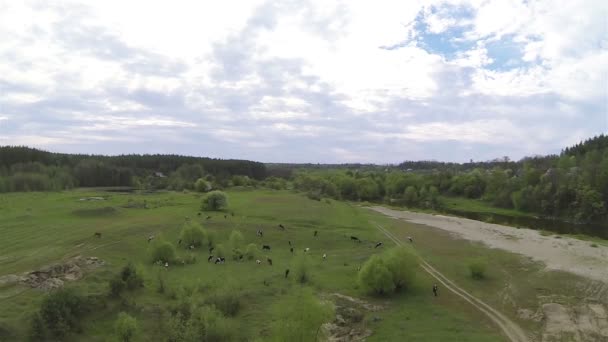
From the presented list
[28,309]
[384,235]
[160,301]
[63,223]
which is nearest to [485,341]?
[160,301]

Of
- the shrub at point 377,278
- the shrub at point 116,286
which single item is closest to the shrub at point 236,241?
the shrub at point 116,286

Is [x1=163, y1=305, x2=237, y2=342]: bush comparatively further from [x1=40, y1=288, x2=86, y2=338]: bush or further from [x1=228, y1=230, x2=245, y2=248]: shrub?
[x1=228, y1=230, x2=245, y2=248]: shrub

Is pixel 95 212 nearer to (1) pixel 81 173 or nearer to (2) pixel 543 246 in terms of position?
(2) pixel 543 246

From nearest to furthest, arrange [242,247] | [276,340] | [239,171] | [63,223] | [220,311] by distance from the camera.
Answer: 1. [276,340]
2. [220,311]
3. [242,247]
4. [63,223]
5. [239,171]

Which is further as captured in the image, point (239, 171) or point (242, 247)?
point (239, 171)

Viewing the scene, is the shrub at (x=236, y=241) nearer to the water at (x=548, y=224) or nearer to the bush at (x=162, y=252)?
the bush at (x=162, y=252)

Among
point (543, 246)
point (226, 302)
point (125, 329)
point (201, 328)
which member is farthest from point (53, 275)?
point (543, 246)

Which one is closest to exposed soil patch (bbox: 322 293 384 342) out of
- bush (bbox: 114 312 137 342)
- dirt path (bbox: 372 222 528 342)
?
dirt path (bbox: 372 222 528 342)

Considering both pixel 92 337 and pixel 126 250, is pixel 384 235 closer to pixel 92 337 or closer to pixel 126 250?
pixel 126 250
